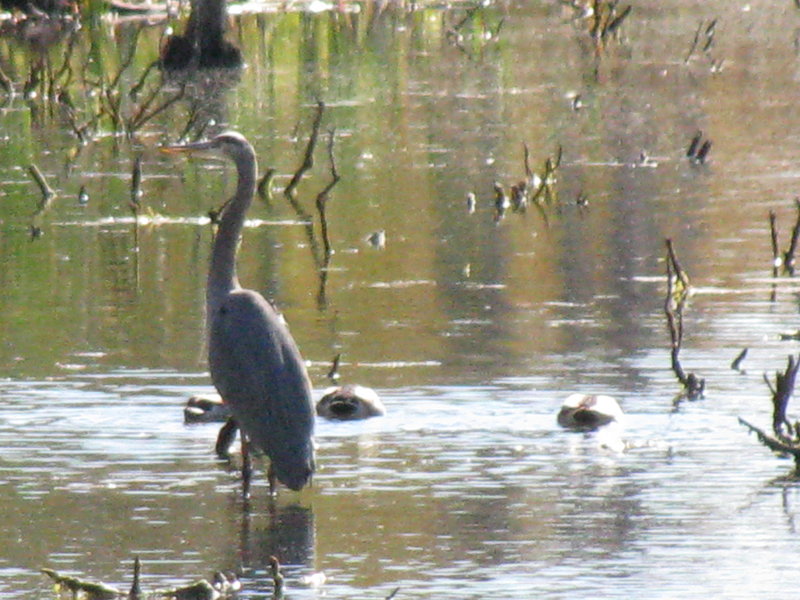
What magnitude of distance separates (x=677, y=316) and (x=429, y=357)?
196cm

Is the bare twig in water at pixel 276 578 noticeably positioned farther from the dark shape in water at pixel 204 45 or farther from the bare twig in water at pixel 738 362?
the dark shape in water at pixel 204 45

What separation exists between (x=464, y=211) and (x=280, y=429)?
409 inches

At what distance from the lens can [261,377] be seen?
926 cm

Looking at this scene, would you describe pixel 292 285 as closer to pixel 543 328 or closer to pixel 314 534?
pixel 543 328

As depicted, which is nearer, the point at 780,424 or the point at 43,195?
the point at 780,424

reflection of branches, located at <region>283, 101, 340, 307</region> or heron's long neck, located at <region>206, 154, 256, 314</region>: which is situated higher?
heron's long neck, located at <region>206, 154, 256, 314</region>

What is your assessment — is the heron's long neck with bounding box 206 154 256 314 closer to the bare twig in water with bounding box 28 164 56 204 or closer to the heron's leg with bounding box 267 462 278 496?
the heron's leg with bounding box 267 462 278 496

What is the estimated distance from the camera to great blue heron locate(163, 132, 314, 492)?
894cm

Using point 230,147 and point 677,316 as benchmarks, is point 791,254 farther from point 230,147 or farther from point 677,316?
point 230,147

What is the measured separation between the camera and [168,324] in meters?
13.7

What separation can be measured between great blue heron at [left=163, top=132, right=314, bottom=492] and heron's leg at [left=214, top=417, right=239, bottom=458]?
1.1 inches

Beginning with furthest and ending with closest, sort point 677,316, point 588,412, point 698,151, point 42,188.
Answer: point 698,151 < point 42,188 < point 677,316 < point 588,412

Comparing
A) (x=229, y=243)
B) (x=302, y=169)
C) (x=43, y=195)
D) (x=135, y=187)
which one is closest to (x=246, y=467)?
(x=229, y=243)

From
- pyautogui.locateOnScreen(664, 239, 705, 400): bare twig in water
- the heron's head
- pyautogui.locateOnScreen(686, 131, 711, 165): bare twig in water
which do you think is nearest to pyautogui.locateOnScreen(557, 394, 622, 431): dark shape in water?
pyautogui.locateOnScreen(664, 239, 705, 400): bare twig in water
